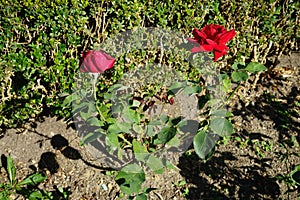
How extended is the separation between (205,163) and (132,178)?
1.22 meters

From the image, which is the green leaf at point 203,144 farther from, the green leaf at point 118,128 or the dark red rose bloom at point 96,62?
the dark red rose bloom at point 96,62

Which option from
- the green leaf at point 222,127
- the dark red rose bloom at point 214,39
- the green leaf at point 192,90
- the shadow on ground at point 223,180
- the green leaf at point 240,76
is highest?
the dark red rose bloom at point 214,39

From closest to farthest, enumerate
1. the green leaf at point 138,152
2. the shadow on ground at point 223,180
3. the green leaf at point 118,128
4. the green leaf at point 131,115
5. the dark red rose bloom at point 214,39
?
1. the dark red rose bloom at point 214,39
2. the green leaf at point 138,152
3. the green leaf at point 118,128
4. the green leaf at point 131,115
5. the shadow on ground at point 223,180

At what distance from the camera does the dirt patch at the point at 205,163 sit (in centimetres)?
279

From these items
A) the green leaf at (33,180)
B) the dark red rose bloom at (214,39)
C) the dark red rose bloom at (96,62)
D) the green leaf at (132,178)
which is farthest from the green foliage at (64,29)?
the green leaf at (132,178)

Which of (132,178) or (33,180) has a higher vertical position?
(132,178)

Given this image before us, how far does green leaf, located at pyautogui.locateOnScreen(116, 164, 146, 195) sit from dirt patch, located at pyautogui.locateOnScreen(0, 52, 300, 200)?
0.79 meters

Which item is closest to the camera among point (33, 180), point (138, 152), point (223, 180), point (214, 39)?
point (214, 39)

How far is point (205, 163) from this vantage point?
2.99 m

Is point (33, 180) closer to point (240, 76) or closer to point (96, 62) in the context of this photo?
point (96, 62)

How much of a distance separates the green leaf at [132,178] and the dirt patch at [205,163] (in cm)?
79

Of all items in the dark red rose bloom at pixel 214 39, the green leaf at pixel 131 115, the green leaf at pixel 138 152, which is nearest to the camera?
the dark red rose bloom at pixel 214 39

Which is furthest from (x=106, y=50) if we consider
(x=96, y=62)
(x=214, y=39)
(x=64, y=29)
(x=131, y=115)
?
(x=214, y=39)

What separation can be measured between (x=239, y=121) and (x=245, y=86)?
0.51 metres
